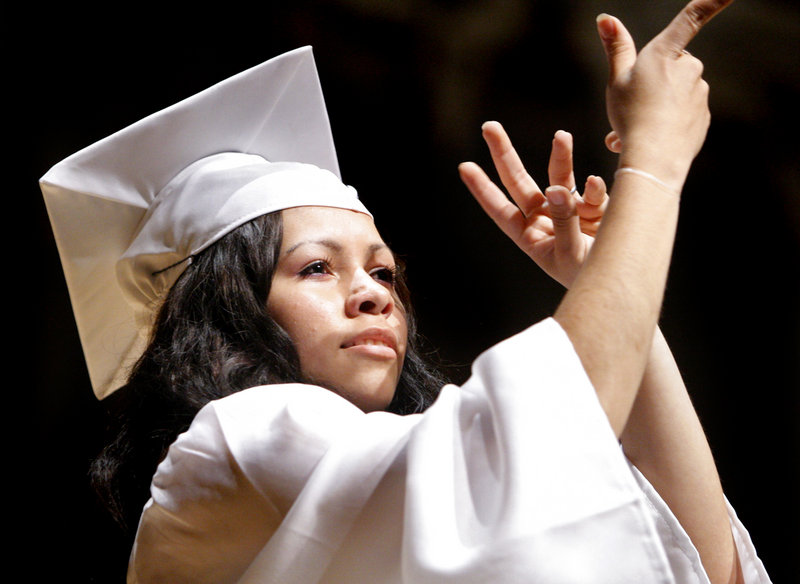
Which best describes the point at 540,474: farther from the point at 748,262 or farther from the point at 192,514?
the point at 748,262

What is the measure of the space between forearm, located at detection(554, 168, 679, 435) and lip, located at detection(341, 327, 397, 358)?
1.56 ft

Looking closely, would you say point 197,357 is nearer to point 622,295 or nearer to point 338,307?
point 338,307

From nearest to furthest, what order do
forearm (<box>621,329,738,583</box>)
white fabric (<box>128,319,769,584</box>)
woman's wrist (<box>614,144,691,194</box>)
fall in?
white fabric (<box>128,319,769,584</box>), woman's wrist (<box>614,144,691,194</box>), forearm (<box>621,329,738,583</box>)

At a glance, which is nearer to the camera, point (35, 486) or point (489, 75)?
point (35, 486)

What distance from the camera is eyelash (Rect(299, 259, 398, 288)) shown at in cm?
145

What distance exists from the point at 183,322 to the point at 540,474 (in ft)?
2.71

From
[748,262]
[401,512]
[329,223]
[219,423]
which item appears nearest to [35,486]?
[329,223]

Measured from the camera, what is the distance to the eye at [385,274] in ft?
5.12

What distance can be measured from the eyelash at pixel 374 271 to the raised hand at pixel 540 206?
0.21m

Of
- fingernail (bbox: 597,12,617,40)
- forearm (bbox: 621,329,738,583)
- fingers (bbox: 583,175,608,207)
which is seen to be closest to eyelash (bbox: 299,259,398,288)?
fingers (bbox: 583,175,608,207)

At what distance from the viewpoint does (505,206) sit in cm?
152

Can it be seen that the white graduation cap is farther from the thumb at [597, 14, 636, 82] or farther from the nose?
A: the thumb at [597, 14, 636, 82]

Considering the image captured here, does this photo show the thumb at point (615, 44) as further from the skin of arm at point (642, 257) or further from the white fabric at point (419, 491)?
the white fabric at point (419, 491)

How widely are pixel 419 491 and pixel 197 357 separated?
0.66m
